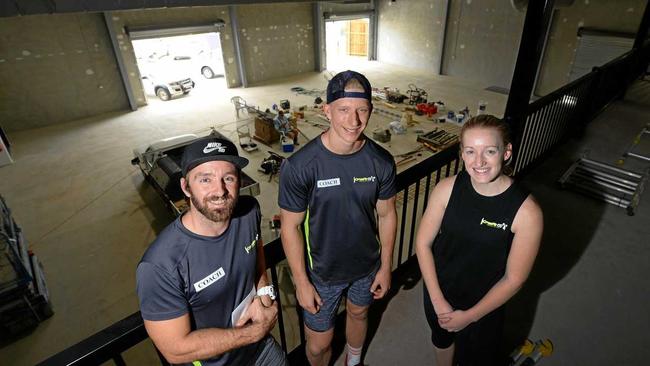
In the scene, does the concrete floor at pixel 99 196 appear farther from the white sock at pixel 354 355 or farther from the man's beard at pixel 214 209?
the man's beard at pixel 214 209

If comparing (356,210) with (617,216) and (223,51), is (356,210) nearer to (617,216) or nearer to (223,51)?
(617,216)

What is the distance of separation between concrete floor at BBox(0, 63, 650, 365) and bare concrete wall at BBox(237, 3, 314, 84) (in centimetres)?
475

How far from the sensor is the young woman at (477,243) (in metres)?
1.79

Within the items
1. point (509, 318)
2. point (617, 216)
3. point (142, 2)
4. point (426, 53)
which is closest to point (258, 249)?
point (509, 318)

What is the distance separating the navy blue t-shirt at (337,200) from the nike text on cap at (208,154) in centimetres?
33

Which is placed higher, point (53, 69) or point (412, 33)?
point (412, 33)

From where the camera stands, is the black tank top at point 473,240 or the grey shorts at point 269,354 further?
the grey shorts at point 269,354

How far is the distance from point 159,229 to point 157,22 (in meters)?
10.1

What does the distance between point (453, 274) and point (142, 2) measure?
4.87 meters

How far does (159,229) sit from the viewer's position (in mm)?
6562

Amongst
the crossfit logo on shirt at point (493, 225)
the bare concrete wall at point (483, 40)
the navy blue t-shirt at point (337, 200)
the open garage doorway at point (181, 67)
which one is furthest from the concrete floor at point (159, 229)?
the bare concrete wall at point (483, 40)

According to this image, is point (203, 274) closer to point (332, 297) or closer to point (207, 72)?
point (332, 297)

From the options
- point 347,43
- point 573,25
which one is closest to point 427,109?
point 573,25

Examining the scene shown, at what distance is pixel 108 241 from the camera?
20.7ft
